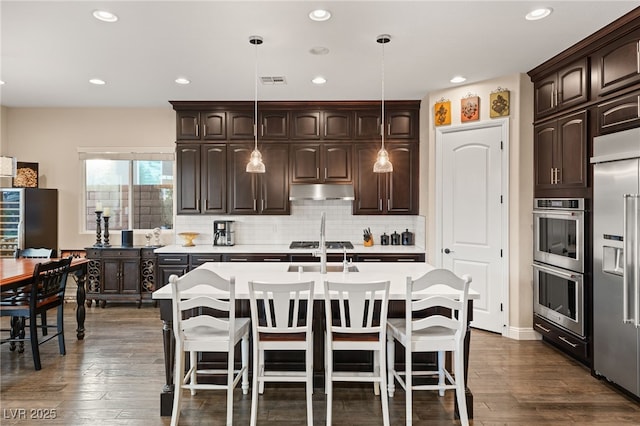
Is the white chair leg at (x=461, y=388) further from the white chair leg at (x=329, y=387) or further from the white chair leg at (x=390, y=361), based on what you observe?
the white chair leg at (x=329, y=387)

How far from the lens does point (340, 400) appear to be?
2965 millimetres

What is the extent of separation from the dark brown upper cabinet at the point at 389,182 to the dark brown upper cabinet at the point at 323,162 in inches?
6.1

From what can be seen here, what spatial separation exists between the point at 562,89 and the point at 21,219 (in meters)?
6.65

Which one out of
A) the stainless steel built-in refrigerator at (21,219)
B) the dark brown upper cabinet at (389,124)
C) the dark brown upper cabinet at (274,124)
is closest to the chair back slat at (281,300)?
the dark brown upper cabinet at (274,124)

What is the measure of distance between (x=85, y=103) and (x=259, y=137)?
254cm

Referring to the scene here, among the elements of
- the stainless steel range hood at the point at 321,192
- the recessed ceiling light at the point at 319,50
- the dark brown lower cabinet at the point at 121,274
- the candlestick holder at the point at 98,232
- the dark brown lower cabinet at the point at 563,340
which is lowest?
the dark brown lower cabinet at the point at 563,340

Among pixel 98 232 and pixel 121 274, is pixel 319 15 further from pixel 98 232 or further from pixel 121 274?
pixel 98 232

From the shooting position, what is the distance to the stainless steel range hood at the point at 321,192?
556 cm

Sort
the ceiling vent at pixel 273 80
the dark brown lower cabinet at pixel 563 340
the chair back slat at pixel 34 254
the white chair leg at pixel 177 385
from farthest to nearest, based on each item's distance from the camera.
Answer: the chair back slat at pixel 34 254
the ceiling vent at pixel 273 80
the dark brown lower cabinet at pixel 563 340
the white chair leg at pixel 177 385

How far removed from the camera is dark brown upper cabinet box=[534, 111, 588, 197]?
12.0 feet

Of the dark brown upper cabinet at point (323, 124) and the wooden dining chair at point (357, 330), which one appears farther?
the dark brown upper cabinet at point (323, 124)

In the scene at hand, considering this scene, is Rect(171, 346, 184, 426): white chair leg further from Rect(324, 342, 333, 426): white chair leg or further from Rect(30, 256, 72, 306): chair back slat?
Rect(30, 256, 72, 306): chair back slat

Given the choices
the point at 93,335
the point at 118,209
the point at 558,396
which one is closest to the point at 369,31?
the point at 558,396

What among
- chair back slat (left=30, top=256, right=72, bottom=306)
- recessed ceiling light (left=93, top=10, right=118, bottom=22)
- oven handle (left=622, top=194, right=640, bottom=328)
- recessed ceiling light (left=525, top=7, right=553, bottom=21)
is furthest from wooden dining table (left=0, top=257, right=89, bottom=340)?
oven handle (left=622, top=194, right=640, bottom=328)
